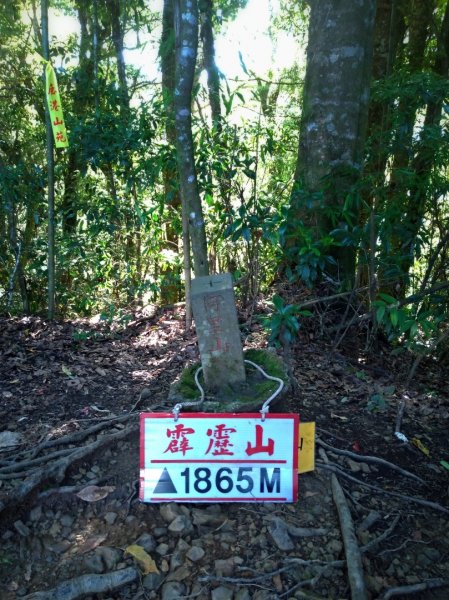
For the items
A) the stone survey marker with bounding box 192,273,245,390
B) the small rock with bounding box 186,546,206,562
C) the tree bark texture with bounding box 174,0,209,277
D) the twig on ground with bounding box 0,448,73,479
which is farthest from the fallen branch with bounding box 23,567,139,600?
the tree bark texture with bounding box 174,0,209,277

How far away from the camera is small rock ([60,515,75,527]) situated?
7.75 ft

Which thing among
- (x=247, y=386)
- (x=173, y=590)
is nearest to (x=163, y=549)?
(x=173, y=590)

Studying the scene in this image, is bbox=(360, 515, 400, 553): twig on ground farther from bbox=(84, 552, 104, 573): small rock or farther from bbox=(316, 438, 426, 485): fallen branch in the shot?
bbox=(84, 552, 104, 573): small rock

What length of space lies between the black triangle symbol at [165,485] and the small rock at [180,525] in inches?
4.8

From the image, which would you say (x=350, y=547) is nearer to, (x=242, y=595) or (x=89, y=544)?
(x=242, y=595)

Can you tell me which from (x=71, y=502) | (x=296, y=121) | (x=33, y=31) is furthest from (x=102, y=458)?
(x=33, y=31)

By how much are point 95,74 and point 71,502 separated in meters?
5.72

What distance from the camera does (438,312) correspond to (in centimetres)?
372

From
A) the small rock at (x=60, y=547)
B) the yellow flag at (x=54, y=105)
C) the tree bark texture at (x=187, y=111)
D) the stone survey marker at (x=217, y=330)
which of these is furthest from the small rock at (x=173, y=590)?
the yellow flag at (x=54, y=105)

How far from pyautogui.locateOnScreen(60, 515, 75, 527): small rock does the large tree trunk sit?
9.70 ft

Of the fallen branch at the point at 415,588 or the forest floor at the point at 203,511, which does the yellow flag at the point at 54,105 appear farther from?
the fallen branch at the point at 415,588

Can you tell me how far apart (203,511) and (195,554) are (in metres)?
0.22

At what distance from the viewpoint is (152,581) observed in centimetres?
208

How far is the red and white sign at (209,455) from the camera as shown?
2357 mm
